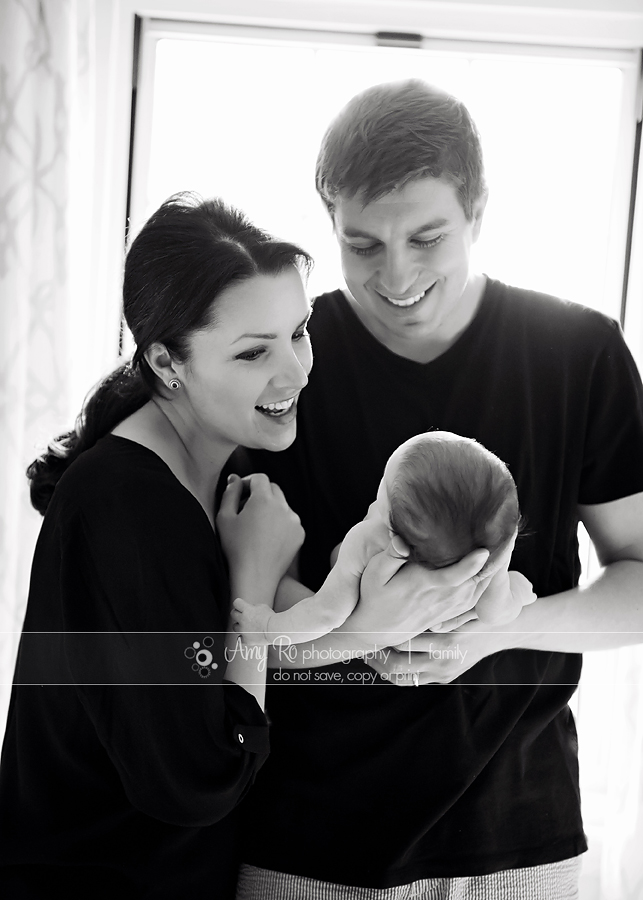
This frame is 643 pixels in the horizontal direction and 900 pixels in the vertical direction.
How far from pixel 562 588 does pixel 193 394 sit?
67 centimetres

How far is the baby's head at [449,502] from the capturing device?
102 cm

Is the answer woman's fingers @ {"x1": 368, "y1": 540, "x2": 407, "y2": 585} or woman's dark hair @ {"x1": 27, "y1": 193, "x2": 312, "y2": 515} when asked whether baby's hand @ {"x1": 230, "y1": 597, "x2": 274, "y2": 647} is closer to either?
woman's fingers @ {"x1": 368, "y1": 540, "x2": 407, "y2": 585}

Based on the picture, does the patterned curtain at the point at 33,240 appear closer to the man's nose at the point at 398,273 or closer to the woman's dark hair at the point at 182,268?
the woman's dark hair at the point at 182,268

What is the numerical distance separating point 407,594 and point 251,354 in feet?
1.28

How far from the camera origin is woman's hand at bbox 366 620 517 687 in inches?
43.4

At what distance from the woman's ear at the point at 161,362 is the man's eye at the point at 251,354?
0.10m

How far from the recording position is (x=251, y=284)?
1.05 meters

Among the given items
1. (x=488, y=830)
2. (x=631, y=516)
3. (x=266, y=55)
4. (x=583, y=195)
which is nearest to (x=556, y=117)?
(x=583, y=195)

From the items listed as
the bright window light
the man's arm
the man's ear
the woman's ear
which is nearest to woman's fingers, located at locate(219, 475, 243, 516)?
the woman's ear

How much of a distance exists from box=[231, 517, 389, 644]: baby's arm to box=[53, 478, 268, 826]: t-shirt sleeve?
92 millimetres

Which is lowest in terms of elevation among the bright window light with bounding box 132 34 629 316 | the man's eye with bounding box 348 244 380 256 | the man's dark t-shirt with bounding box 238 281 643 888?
the man's dark t-shirt with bounding box 238 281 643 888

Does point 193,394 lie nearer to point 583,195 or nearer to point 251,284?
point 251,284

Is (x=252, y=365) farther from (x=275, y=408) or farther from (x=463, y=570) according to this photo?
(x=463, y=570)

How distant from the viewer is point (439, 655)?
1109mm
